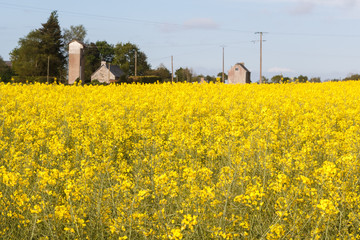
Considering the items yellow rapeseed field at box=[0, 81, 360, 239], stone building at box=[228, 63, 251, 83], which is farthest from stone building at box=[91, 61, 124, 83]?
yellow rapeseed field at box=[0, 81, 360, 239]

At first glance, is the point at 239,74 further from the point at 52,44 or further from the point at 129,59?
the point at 52,44

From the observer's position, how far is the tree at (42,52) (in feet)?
197

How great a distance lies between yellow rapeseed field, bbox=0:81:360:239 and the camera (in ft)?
10.1

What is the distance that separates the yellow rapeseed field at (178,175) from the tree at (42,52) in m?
50.5

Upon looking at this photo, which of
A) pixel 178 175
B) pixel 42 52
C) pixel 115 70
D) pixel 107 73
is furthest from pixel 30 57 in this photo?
pixel 178 175

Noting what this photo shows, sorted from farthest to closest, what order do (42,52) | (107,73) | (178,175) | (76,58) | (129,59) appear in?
(129,59) < (107,73) < (42,52) < (76,58) < (178,175)

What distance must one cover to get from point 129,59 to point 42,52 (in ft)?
74.2

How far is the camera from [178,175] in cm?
426

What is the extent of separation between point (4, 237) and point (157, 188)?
54.6 inches

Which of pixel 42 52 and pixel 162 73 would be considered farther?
pixel 162 73

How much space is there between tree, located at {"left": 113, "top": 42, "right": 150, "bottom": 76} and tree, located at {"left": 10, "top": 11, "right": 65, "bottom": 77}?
1710 centimetres

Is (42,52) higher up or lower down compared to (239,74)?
higher up

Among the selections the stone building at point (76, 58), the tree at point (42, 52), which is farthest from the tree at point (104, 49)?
the stone building at point (76, 58)

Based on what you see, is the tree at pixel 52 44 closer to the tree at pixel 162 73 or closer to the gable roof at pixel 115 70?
the gable roof at pixel 115 70
